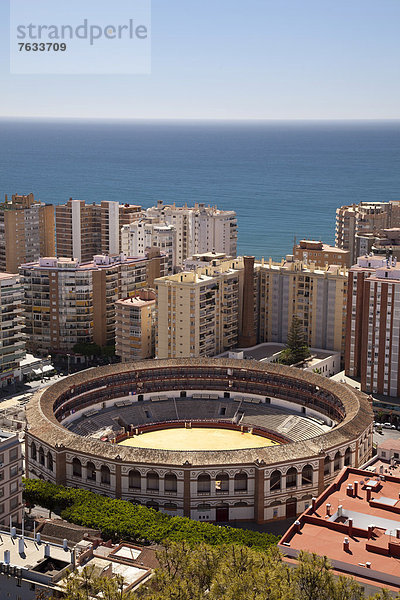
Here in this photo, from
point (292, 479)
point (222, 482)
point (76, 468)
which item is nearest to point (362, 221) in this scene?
point (292, 479)

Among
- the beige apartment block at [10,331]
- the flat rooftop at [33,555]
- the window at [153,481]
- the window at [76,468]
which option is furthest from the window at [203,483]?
the beige apartment block at [10,331]

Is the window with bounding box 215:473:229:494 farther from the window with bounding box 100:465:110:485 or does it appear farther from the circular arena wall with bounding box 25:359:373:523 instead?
the window with bounding box 100:465:110:485

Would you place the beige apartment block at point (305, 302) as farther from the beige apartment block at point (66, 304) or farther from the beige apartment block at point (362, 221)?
the beige apartment block at point (362, 221)

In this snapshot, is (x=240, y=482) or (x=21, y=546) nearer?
(x=21, y=546)

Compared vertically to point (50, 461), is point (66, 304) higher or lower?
higher

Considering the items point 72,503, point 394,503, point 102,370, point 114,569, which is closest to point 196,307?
point 102,370

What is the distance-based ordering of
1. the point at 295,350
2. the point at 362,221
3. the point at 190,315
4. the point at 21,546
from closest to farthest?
1. the point at 21,546
2. the point at 190,315
3. the point at 295,350
4. the point at 362,221

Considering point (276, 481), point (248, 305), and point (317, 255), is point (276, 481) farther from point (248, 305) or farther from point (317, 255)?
point (317, 255)
